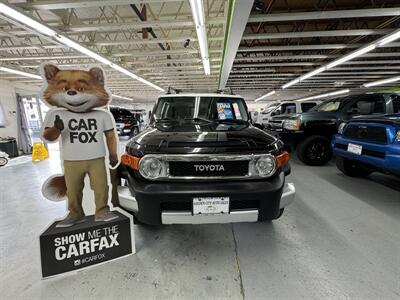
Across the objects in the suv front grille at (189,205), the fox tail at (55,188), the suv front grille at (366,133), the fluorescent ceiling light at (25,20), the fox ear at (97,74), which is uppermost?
the fluorescent ceiling light at (25,20)

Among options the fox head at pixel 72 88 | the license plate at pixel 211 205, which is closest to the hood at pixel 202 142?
the license plate at pixel 211 205

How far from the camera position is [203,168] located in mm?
1695

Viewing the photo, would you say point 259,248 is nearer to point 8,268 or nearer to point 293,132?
point 8,268

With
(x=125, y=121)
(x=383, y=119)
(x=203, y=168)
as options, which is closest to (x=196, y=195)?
(x=203, y=168)

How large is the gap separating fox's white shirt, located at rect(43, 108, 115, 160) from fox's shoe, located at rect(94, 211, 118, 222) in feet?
1.66

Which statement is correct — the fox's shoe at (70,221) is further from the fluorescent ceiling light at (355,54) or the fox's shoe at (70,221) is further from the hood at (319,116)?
the fluorescent ceiling light at (355,54)

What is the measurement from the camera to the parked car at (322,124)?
489 cm

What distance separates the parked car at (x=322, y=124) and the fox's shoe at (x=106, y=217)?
15.1ft

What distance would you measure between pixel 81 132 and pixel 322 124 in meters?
5.04

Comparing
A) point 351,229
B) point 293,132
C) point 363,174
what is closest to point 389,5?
point 293,132

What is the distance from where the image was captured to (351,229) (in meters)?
2.34

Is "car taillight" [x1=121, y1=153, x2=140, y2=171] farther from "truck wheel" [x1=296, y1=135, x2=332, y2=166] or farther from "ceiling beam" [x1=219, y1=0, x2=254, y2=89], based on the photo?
"truck wheel" [x1=296, y1=135, x2=332, y2=166]

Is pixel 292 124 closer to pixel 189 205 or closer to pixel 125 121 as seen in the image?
pixel 189 205

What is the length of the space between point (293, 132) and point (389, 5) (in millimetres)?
3777
